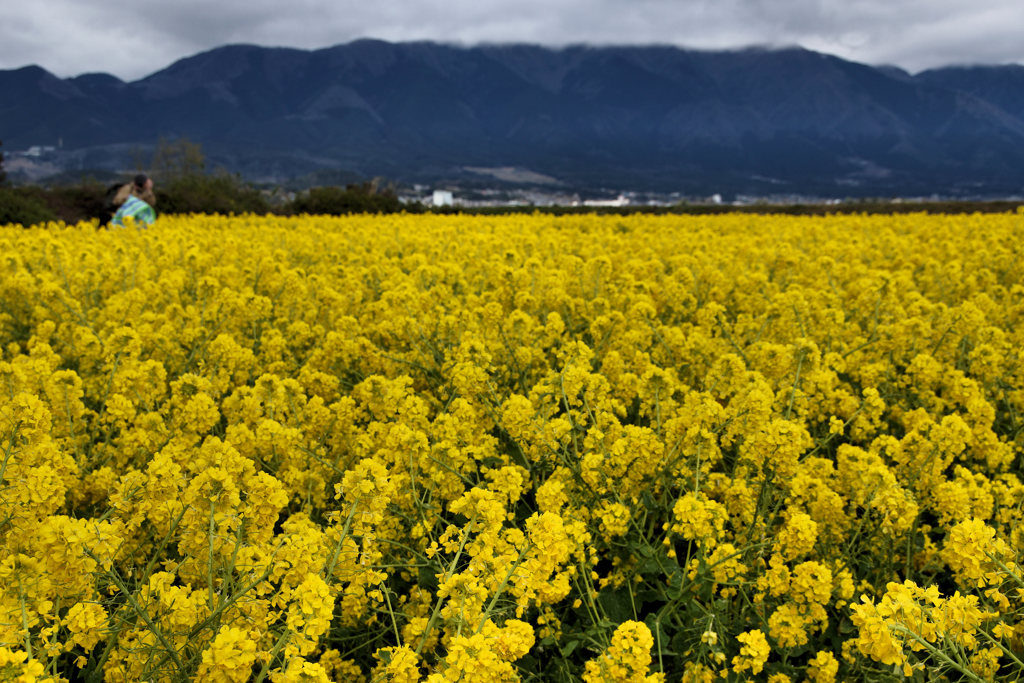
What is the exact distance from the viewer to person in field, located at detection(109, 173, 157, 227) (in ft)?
40.1

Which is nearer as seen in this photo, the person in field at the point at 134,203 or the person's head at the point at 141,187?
the person in field at the point at 134,203

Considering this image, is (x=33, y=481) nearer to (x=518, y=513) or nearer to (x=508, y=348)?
(x=518, y=513)

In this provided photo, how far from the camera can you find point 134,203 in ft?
41.1

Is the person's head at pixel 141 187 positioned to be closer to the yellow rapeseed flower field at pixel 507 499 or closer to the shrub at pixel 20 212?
the shrub at pixel 20 212

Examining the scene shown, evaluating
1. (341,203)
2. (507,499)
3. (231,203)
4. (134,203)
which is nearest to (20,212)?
(134,203)

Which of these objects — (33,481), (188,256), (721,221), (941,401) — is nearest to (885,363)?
(941,401)

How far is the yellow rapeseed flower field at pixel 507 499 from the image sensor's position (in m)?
2.16

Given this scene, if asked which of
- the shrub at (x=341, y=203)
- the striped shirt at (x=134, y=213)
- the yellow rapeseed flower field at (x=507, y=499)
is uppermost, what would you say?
the shrub at (x=341, y=203)

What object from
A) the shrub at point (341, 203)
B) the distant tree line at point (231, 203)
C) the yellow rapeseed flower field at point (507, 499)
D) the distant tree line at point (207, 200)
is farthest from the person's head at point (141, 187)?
the shrub at point (341, 203)

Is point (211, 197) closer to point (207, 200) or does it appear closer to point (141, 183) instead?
point (207, 200)

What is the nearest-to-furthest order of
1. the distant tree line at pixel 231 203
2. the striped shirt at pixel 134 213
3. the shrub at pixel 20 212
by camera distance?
the striped shirt at pixel 134 213 < the shrub at pixel 20 212 < the distant tree line at pixel 231 203

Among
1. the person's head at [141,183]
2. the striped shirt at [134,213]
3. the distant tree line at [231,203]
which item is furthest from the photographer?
the distant tree line at [231,203]

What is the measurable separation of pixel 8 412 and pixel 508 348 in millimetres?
2858

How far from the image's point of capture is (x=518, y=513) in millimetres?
3584
